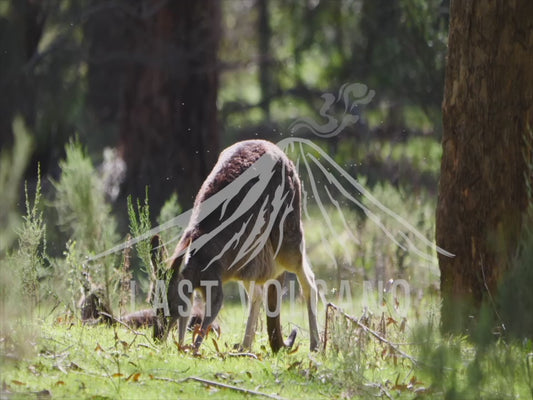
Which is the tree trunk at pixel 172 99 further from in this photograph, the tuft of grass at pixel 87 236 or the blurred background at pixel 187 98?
the tuft of grass at pixel 87 236

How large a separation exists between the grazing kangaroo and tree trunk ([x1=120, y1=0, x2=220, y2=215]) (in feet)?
24.6

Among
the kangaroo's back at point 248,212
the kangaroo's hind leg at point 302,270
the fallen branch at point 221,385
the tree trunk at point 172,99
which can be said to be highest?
the tree trunk at point 172,99

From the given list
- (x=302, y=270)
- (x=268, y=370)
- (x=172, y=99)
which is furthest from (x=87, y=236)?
(x=172, y=99)

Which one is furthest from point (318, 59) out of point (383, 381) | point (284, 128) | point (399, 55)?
point (383, 381)

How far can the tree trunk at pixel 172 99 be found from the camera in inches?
656

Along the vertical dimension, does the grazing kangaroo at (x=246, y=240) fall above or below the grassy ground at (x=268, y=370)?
above

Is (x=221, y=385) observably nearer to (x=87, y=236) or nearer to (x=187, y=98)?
(x=87, y=236)

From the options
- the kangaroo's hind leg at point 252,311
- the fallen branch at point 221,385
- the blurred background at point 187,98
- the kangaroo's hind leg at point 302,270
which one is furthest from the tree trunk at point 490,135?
the blurred background at point 187,98

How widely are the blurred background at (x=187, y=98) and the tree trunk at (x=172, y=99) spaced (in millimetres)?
24

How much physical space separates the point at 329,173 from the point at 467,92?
455 centimetres

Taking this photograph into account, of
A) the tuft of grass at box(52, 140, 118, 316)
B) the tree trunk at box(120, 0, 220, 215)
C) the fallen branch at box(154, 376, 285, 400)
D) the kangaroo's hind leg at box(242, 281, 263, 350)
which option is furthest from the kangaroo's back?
the tree trunk at box(120, 0, 220, 215)

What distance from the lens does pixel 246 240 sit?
333 inches

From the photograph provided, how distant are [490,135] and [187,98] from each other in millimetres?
8567

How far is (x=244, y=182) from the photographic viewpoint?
28.0 ft
